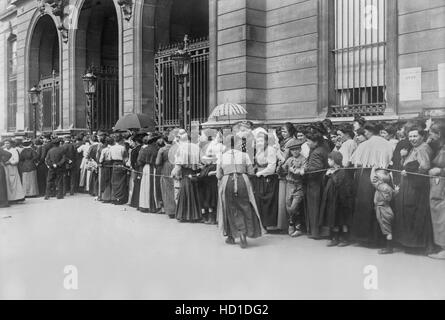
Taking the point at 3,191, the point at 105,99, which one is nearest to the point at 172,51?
the point at 105,99

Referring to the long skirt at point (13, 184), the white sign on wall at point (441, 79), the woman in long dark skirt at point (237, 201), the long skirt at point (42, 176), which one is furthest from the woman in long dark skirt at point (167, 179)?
the long skirt at point (42, 176)

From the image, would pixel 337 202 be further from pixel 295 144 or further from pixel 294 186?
pixel 295 144

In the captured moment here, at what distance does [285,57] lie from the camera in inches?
497

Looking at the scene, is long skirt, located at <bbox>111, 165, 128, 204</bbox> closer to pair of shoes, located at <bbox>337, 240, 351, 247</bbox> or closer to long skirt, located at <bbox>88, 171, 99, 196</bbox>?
long skirt, located at <bbox>88, 171, 99, 196</bbox>

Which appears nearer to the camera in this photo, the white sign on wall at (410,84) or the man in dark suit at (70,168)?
the white sign on wall at (410,84)

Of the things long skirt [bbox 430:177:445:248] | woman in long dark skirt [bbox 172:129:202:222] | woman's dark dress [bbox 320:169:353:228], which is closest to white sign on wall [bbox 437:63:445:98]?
woman's dark dress [bbox 320:169:353:228]

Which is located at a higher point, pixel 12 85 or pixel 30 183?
pixel 12 85

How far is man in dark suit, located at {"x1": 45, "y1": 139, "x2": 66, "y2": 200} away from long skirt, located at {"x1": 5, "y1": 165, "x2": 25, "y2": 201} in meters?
1.18

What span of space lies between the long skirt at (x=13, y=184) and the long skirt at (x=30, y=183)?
4.67 ft

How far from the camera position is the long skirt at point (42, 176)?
15.5m

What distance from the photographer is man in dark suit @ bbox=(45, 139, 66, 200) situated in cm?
1453

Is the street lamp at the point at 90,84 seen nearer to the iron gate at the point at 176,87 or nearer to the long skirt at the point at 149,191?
the iron gate at the point at 176,87

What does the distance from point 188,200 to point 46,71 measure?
1810cm
